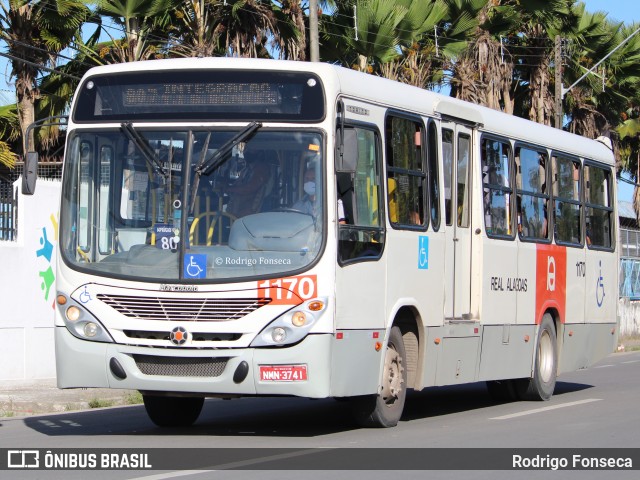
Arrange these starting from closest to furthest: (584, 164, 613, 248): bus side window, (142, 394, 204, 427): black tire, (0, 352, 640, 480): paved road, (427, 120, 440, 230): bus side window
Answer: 1. (0, 352, 640, 480): paved road
2. (142, 394, 204, 427): black tire
3. (427, 120, 440, 230): bus side window
4. (584, 164, 613, 248): bus side window

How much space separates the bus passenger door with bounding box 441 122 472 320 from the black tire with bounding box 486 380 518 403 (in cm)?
255

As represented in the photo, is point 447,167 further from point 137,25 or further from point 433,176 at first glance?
point 137,25

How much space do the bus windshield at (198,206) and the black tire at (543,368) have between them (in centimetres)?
611

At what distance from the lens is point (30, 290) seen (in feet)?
60.5

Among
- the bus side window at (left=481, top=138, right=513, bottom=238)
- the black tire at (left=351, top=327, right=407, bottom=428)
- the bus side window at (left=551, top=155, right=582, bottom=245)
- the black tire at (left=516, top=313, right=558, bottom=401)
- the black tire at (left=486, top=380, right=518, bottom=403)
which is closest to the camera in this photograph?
the black tire at (left=351, top=327, right=407, bottom=428)

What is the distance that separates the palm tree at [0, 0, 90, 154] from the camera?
25.4m

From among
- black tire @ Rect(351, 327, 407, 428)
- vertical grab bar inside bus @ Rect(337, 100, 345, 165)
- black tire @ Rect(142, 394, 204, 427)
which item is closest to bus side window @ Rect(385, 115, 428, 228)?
vertical grab bar inside bus @ Rect(337, 100, 345, 165)

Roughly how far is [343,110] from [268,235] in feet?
4.51

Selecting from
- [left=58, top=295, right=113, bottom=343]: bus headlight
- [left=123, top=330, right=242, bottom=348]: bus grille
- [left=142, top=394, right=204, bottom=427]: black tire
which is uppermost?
[left=58, top=295, right=113, bottom=343]: bus headlight

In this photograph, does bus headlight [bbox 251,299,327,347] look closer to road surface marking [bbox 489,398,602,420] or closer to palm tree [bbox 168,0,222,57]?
road surface marking [bbox 489,398,602,420]

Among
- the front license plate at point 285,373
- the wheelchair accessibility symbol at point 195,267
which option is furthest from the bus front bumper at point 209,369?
the wheelchair accessibility symbol at point 195,267

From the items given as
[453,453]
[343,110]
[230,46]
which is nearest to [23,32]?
[230,46]

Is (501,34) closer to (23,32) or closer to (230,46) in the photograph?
(230,46)

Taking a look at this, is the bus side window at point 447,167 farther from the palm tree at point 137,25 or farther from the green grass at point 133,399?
the palm tree at point 137,25
